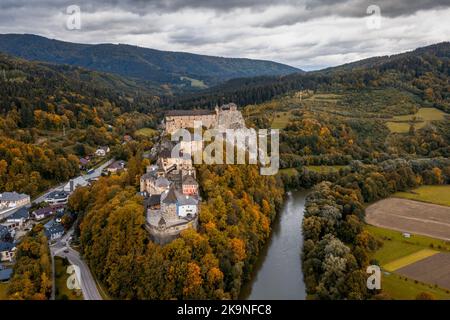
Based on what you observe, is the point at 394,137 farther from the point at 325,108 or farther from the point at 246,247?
the point at 246,247

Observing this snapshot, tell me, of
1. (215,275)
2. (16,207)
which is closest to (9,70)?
(16,207)

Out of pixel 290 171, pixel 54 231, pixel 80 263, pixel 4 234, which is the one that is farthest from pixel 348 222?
pixel 4 234

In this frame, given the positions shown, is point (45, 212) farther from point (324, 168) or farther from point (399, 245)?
point (324, 168)

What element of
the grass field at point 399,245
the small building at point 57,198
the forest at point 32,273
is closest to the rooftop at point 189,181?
the forest at point 32,273

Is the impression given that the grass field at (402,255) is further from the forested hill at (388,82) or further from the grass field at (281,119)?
the forested hill at (388,82)

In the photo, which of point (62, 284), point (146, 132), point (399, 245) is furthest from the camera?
point (146, 132)

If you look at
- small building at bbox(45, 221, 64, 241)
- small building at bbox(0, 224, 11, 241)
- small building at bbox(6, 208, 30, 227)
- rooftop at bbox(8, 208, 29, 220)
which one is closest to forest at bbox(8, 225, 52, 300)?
small building at bbox(45, 221, 64, 241)

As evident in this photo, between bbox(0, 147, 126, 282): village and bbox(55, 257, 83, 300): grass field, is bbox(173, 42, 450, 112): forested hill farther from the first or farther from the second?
bbox(55, 257, 83, 300): grass field
